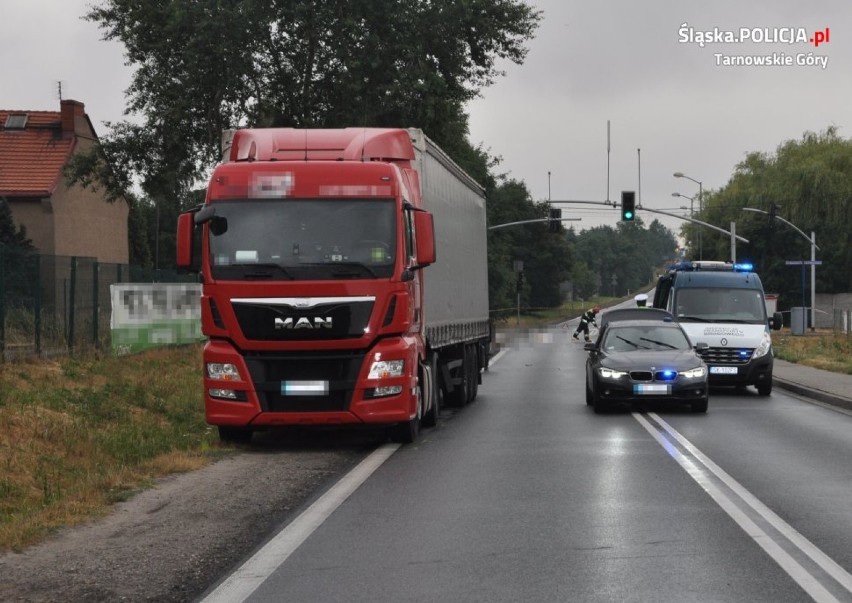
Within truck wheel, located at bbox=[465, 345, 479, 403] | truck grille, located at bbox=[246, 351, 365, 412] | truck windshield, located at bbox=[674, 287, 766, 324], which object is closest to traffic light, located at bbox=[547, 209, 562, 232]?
truck windshield, located at bbox=[674, 287, 766, 324]

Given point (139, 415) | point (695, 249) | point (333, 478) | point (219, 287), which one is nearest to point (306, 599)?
point (333, 478)

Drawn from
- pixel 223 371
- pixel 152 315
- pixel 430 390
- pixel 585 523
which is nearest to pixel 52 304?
pixel 152 315

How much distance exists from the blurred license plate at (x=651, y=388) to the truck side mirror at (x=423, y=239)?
6.44 metres

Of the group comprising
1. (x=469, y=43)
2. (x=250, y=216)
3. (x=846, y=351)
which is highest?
(x=469, y=43)

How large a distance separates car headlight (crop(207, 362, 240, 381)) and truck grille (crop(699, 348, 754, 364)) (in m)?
12.5

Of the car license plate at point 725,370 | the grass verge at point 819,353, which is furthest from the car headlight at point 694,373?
the grass verge at point 819,353

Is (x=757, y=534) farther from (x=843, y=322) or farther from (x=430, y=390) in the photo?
(x=843, y=322)

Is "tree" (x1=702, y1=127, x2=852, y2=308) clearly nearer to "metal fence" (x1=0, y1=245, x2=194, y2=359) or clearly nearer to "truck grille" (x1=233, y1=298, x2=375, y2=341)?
"metal fence" (x1=0, y1=245, x2=194, y2=359)

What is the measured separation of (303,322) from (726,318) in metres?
13.6

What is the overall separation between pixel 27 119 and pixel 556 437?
48.0 meters

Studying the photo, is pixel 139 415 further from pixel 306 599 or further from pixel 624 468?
pixel 306 599

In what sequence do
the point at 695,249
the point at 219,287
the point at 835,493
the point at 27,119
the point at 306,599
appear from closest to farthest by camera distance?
the point at 306,599
the point at 835,493
the point at 219,287
the point at 27,119
the point at 695,249

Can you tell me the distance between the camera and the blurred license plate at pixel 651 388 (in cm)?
1938

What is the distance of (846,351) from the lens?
136 feet
